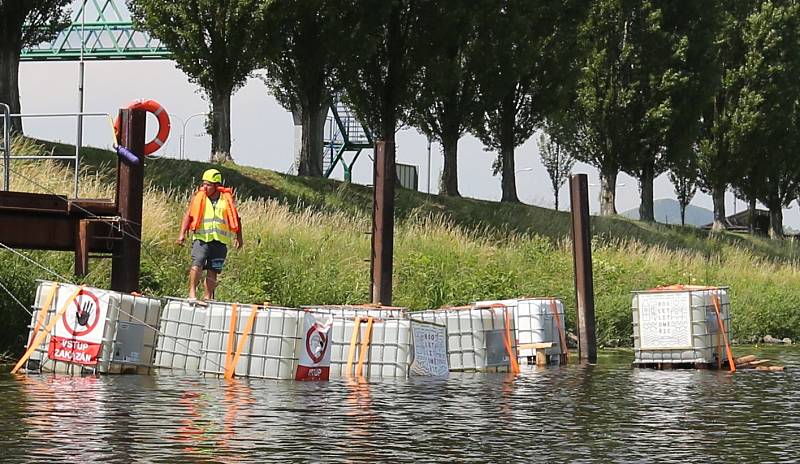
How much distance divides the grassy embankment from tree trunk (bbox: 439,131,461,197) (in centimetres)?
116

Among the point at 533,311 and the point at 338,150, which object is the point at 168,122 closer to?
the point at 533,311

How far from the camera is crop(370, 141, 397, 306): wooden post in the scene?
23128 millimetres

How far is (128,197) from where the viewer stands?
20.0 meters

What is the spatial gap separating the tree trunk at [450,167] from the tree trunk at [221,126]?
857 cm

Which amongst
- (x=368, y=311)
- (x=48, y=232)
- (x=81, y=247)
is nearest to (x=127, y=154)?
(x=81, y=247)

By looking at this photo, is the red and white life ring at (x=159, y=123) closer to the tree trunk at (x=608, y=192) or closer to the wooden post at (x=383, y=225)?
the wooden post at (x=383, y=225)

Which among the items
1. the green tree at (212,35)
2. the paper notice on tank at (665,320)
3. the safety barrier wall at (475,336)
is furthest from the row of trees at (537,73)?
the safety barrier wall at (475,336)

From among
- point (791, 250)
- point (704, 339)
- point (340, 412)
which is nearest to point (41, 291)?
point (340, 412)

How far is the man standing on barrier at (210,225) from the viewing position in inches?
790

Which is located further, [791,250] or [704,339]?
[791,250]

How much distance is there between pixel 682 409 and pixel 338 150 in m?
54.4

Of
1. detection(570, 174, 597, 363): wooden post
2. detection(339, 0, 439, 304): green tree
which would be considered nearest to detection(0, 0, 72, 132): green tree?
detection(339, 0, 439, 304): green tree

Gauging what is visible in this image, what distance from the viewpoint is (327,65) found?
41094 millimetres

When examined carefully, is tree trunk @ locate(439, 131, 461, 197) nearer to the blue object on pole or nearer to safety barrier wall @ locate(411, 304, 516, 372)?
safety barrier wall @ locate(411, 304, 516, 372)
